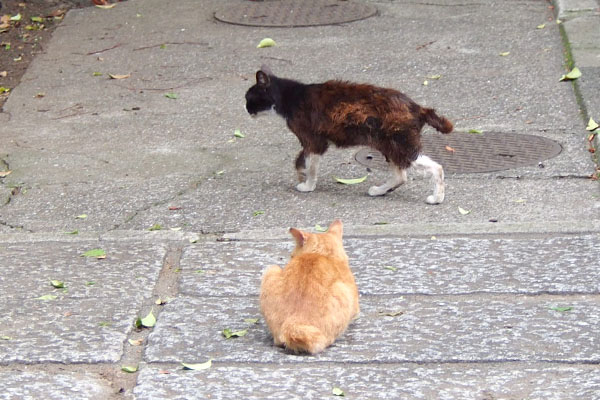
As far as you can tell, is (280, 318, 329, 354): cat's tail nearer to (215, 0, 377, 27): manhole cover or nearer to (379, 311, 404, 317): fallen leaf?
(379, 311, 404, 317): fallen leaf

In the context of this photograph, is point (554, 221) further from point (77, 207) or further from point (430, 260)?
point (77, 207)

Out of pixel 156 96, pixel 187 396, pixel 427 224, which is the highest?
pixel 187 396

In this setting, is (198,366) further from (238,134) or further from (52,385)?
(238,134)

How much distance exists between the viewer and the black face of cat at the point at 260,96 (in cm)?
604

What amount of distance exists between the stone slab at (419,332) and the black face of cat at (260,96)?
6.53 feet

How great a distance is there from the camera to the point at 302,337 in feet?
12.4

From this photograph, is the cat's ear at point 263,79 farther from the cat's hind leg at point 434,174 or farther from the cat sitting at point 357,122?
the cat's hind leg at point 434,174

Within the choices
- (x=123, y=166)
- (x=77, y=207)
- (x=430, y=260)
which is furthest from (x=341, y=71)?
(x=430, y=260)

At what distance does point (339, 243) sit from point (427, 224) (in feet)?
3.76

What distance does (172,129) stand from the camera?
7.30 meters

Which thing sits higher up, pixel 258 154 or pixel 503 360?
pixel 503 360

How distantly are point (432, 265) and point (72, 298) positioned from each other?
5.89ft

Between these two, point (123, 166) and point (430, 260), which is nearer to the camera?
point (430, 260)

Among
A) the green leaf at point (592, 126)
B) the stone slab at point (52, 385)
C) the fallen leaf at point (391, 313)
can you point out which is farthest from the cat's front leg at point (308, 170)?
the stone slab at point (52, 385)
